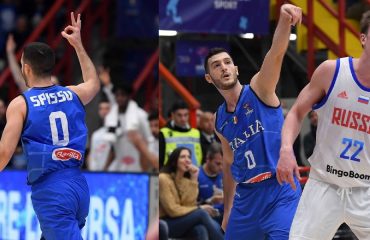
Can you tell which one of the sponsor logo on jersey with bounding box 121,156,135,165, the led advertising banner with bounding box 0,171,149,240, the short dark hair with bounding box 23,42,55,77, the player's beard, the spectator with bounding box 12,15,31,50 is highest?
the spectator with bounding box 12,15,31,50

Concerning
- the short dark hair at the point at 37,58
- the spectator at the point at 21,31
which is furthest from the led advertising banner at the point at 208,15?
the spectator at the point at 21,31

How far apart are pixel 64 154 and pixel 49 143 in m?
0.13

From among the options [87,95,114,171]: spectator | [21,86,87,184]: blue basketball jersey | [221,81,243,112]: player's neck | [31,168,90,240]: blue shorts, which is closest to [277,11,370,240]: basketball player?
[221,81,243,112]: player's neck

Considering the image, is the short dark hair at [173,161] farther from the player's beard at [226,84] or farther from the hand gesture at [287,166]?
the hand gesture at [287,166]

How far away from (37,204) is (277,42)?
201 cm

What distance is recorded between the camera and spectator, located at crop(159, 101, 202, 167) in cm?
876

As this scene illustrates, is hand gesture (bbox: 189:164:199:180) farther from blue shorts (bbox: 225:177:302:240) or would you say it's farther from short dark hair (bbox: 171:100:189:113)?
blue shorts (bbox: 225:177:302:240)

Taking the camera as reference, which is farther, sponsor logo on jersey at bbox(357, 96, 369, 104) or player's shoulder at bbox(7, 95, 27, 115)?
player's shoulder at bbox(7, 95, 27, 115)

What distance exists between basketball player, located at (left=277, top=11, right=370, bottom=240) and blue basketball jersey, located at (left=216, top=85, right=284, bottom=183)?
2.21ft

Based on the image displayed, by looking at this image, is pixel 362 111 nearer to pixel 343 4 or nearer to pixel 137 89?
pixel 343 4

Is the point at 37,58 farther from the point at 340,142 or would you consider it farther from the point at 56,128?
the point at 340,142

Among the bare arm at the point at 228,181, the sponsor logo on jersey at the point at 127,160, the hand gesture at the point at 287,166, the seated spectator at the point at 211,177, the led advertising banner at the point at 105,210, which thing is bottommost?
the led advertising banner at the point at 105,210

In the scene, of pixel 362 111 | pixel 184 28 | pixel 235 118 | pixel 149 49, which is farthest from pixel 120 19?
pixel 362 111

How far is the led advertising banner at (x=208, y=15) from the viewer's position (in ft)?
24.0
